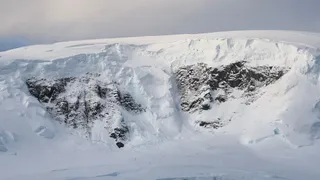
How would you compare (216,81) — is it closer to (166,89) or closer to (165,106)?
(166,89)

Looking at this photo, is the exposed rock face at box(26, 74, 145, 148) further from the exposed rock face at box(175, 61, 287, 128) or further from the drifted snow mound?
the exposed rock face at box(175, 61, 287, 128)

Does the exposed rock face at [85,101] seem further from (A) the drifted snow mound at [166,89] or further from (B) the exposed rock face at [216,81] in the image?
(B) the exposed rock face at [216,81]

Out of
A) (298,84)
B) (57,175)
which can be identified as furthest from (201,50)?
(57,175)

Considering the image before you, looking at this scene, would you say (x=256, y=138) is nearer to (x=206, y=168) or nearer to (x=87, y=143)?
(x=206, y=168)

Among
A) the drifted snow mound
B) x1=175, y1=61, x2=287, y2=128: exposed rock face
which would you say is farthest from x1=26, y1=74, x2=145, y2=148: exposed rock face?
x1=175, y1=61, x2=287, y2=128: exposed rock face

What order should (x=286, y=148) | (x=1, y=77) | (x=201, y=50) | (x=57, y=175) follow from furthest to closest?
(x=201, y=50) → (x=1, y=77) → (x=286, y=148) → (x=57, y=175)

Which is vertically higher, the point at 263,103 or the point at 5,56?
the point at 5,56

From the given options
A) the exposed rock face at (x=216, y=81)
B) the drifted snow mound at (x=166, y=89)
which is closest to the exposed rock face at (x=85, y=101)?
the drifted snow mound at (x=166, y=89)
